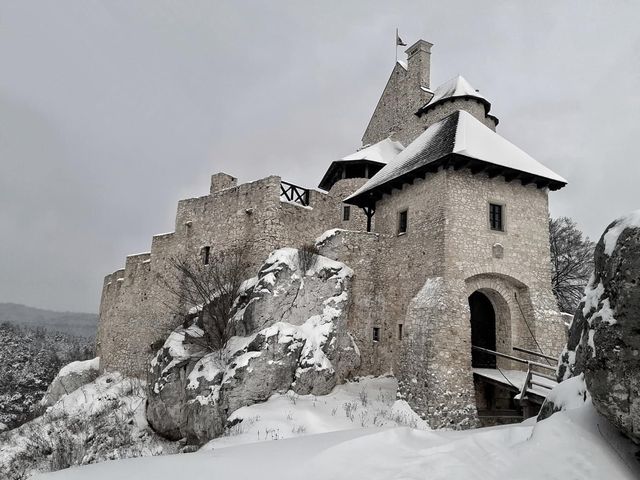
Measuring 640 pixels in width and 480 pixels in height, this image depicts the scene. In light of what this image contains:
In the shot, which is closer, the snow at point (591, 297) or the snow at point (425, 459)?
the snow at point (425, 459)

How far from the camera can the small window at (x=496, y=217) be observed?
14.6 meters

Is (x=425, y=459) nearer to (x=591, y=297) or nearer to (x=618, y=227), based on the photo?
(x=591, y=297)

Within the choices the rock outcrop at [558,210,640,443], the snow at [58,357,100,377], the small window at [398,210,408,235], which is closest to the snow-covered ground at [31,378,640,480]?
the rock outcrop at [558,210,640,443]

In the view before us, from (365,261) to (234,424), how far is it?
22.9 ft

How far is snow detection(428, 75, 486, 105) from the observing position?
22219mm

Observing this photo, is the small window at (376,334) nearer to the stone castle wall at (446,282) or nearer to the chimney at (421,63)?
the stone castle wall at (446,282)

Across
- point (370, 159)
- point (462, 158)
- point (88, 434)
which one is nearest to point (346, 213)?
point (370, 159)

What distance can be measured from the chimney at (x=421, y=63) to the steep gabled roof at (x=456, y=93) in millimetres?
1334

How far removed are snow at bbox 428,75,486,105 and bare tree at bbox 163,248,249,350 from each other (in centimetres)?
1245

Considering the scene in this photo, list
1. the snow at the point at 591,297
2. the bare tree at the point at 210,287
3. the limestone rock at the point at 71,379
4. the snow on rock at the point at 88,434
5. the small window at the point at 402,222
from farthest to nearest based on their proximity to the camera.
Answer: the limestone rock at the point at 71,379 → the small window at the point at 402,222 → the bare tree at the point at 210,287 → the snow on rock at the point at 88,434 → the snow at the point at 591,297

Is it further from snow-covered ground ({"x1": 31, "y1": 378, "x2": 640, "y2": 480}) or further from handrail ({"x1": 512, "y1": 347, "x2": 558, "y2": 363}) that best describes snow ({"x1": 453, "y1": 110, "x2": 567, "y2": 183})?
snow-covered ground ({"x1": 31, "y1": 378, "x2": 640, "y2": 480})

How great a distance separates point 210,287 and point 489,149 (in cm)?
1129

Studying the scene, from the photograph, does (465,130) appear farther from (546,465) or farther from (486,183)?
(546,465)

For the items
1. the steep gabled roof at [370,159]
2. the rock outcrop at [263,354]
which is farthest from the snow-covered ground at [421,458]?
the steep gabled roof at [370,159]
